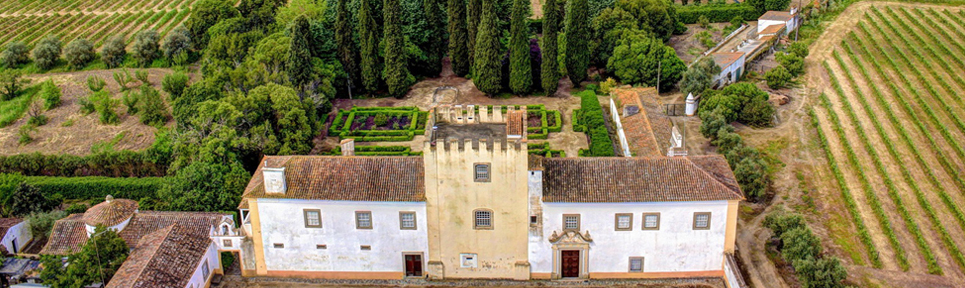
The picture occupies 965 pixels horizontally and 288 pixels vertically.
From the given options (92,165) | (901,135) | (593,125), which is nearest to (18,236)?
(92,165)

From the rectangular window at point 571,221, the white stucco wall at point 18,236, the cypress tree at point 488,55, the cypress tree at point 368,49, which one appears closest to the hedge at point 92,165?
the white stucco wall at point 18,236

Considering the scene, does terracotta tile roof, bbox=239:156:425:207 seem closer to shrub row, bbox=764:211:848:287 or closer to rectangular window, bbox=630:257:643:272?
rectangular window, bbox=630:257:643:272

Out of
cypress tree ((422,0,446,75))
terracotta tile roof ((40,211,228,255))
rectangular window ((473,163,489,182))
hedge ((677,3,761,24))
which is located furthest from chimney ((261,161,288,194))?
hedge ((677,3,761,24))

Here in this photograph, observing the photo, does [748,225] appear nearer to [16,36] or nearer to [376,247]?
[376,247]

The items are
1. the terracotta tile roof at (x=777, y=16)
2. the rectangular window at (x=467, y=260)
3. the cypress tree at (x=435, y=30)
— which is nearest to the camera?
the rectangular window at (x=467, y=260)

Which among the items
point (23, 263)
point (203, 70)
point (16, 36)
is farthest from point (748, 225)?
point (16, 36)

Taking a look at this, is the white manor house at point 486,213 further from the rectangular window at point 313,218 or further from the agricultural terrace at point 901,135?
the agricultural terrace at point 901,135
